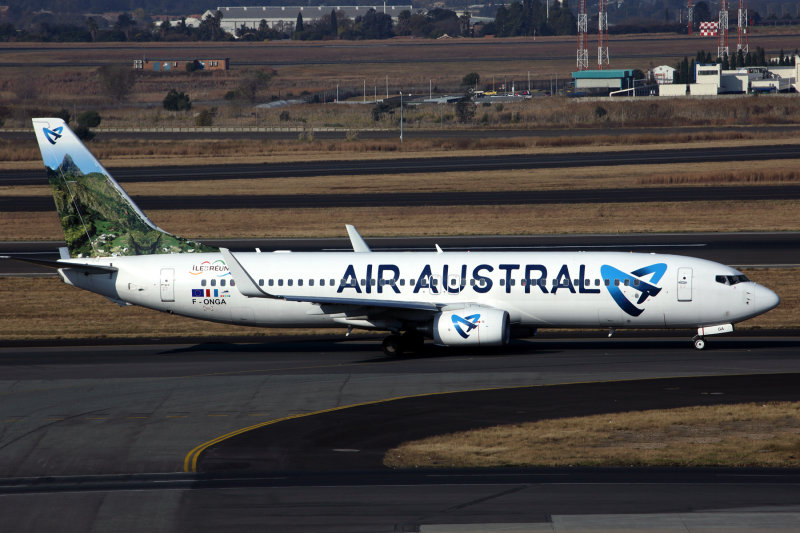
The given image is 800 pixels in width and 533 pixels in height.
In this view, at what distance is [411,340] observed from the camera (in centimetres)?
4447

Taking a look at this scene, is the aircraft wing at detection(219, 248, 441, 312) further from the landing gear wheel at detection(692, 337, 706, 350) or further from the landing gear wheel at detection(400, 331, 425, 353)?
the landing gear wheel at detection(692, 337, 706, 350)

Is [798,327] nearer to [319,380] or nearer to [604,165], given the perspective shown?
[319,380]

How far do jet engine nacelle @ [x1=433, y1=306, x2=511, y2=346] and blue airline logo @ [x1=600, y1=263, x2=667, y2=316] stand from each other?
4.59 m

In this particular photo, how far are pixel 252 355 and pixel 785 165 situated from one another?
252 ft

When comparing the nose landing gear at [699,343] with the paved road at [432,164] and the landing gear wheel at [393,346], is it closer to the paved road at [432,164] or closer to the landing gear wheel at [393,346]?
the landing gear wheel at [393,346]

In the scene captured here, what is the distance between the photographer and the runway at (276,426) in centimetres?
2403

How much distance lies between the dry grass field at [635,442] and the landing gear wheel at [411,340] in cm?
1254

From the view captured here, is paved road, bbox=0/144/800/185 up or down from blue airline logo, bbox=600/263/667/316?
down

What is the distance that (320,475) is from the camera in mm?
27391

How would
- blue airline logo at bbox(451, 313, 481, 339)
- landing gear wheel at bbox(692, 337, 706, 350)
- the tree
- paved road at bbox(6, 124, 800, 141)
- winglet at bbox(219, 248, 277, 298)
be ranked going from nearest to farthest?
blue airline logo at bbox(451, 313, 481, 339) < winglet at bbox(219, 248, 277, 298) < landing gear wheel at bbox(692, 337, 706, 350) < paved road at bbox(6, 124, 800, 141) < the tree

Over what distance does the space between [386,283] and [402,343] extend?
2.67 metres

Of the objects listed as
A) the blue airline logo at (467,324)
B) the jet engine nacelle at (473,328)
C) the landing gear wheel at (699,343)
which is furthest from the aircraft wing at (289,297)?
the landing gear wheel at (699,343)

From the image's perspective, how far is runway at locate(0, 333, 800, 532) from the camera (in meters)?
24.0

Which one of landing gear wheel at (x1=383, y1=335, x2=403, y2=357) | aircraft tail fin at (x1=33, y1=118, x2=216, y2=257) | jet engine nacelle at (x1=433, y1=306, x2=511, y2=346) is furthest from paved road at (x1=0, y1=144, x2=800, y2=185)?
jet engine nacelle at (x1=433, y1=306, x2=511, y2=346)
